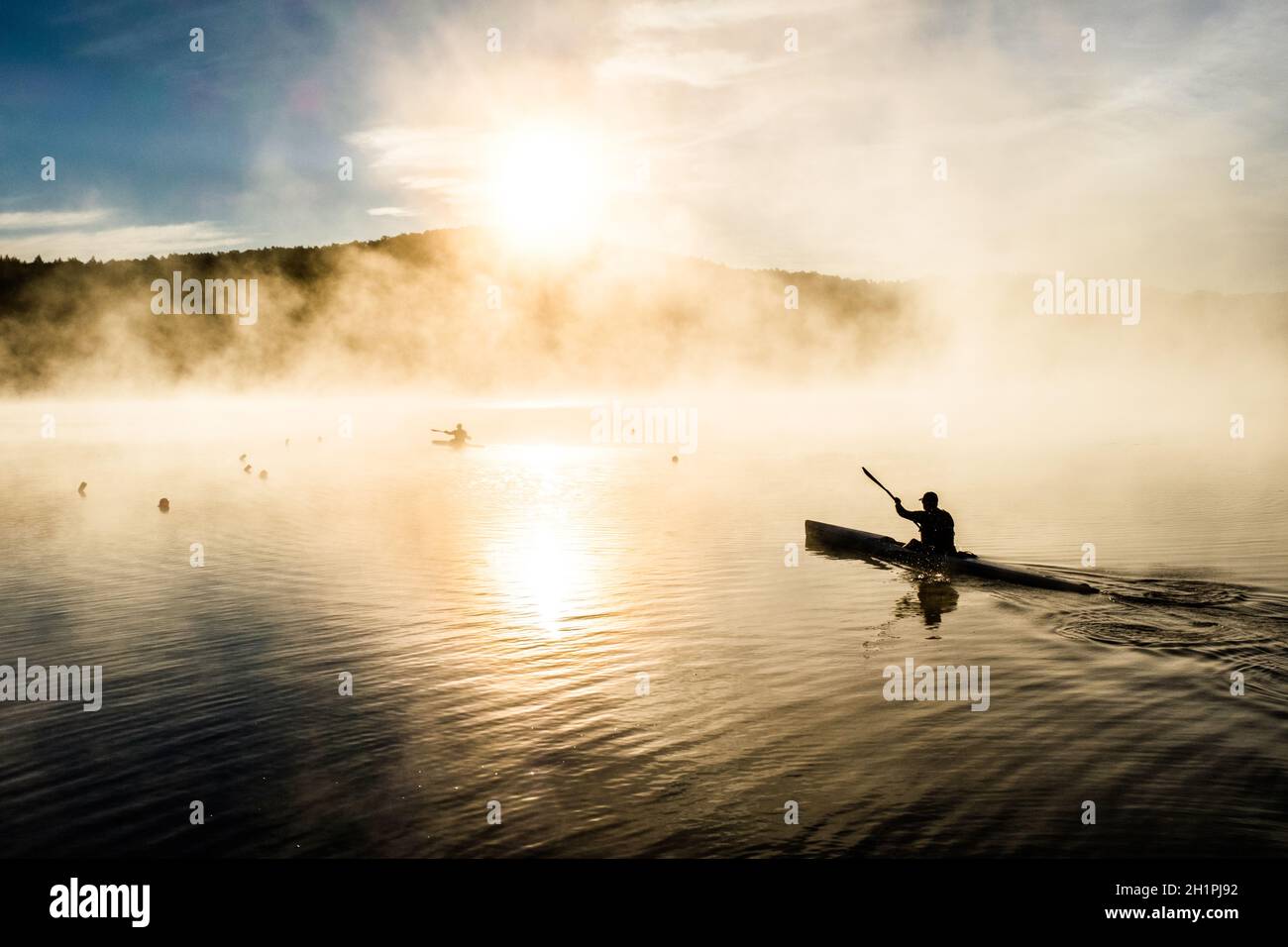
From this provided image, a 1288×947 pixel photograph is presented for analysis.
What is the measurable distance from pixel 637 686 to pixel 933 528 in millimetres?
9548

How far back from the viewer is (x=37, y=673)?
44.8 feet

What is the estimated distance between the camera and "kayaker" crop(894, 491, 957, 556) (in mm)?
19375

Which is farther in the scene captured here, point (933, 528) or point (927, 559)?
point (933, 528)

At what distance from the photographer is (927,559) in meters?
19.5

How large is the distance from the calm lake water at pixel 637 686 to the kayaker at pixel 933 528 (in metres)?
0.99

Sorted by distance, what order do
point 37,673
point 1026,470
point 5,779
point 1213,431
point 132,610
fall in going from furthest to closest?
point 1213,431, point 1026,470, point 132,610, point 37,673, point 5,779

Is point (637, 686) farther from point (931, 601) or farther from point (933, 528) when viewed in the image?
point (933, 528)

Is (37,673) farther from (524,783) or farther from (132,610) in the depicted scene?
(524,783)

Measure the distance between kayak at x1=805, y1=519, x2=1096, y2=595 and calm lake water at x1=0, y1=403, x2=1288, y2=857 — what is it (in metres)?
0.33

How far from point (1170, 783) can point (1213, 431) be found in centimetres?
6419

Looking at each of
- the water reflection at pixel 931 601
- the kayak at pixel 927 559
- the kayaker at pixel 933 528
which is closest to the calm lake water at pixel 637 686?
the water reflection at pixel 931 601

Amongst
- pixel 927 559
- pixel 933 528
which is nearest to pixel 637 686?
pixel 927 559

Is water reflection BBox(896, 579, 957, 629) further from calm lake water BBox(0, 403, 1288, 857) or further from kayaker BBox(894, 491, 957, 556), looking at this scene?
kayaker BBox(894, 491, 957, 556)
